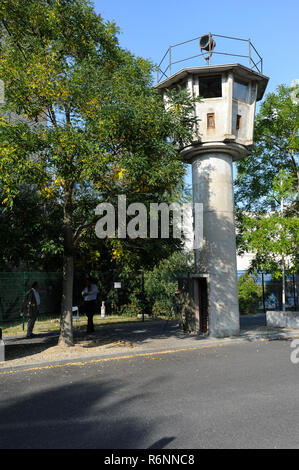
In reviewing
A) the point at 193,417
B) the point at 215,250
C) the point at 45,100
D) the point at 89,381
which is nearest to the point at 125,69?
the point at 45,100

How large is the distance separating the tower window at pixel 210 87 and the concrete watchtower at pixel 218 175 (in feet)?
0.65

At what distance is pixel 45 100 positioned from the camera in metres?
9.95

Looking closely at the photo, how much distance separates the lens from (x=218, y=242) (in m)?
14.0

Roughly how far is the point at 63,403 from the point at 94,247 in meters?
7.55

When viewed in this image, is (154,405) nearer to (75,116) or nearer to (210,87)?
(75,116)

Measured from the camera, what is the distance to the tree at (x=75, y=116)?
910 cm

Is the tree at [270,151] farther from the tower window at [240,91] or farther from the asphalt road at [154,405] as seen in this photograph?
the asphalt road at [154,405]

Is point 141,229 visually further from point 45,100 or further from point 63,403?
point 63,403

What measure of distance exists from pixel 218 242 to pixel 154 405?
889 cm

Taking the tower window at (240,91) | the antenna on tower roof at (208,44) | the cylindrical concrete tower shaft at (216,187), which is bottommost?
the cylindrical concrete tower shaft at (216,187)

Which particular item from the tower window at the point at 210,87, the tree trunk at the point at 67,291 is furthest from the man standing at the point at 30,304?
the tower window at the point at 210,87

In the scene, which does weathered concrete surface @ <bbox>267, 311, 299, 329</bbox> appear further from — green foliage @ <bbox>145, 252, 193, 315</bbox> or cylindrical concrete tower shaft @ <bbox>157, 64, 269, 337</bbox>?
green foliage @ <bbox>145, 252, 193, 315</bbox>

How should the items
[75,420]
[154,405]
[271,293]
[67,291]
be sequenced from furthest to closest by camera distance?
1. [271,293]
2. [67,291]
3. [154,405]
4. [75,420]

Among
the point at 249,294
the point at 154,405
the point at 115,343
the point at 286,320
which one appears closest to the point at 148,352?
the point at 115,343
